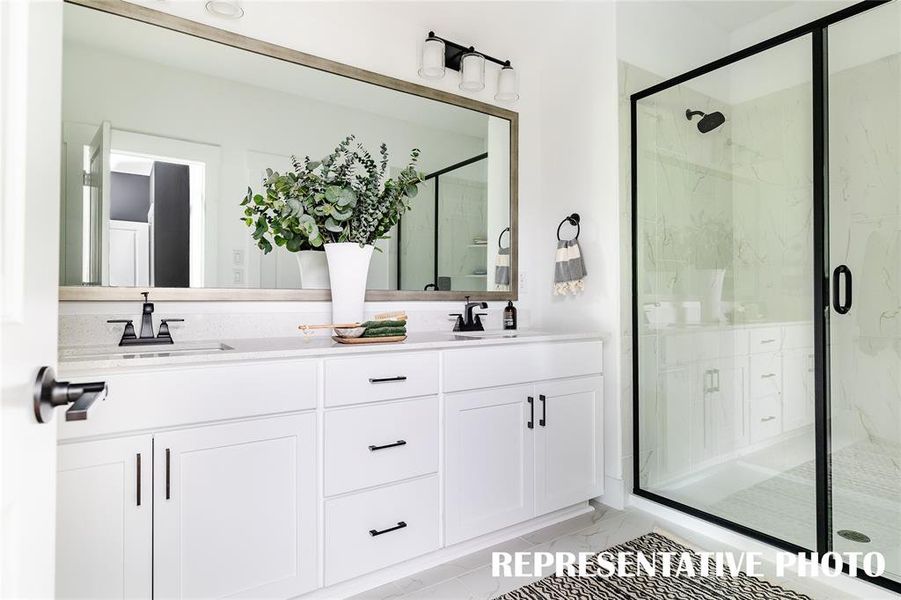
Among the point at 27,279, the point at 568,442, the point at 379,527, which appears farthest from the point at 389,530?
the point at 27,279

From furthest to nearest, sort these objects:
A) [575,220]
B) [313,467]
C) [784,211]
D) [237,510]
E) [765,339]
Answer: [575,220], [765,339], [784,211], [313,467], [237,510]

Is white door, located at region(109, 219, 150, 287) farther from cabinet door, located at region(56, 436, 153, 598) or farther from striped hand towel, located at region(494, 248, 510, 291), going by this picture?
striped hand towel, located at region(494, 248, 510, 291)

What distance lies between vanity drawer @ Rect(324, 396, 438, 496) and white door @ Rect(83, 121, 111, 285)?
960 millimetres

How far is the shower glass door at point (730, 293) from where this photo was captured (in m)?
2.00

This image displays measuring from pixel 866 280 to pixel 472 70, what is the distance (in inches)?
74.9

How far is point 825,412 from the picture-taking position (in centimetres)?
189

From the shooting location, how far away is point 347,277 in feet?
6.87

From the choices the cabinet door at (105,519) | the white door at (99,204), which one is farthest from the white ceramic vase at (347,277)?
the cabinet door at (105,519)

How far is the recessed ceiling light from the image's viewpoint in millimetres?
1929

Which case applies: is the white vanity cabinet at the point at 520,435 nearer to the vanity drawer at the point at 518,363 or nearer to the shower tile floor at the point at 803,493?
the vanity drawer at the point at 518,363

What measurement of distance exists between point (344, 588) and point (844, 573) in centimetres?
178

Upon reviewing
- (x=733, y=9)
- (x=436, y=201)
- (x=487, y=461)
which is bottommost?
(x=487, y=461)

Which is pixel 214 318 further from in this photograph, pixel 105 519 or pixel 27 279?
pixel 27 279

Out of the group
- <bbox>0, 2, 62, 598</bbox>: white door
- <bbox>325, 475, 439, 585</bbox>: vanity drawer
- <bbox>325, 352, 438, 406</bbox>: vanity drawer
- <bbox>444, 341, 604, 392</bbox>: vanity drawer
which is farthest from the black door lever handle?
<bbox>444, 341, 604, 392</bbox>: vanity drawer
